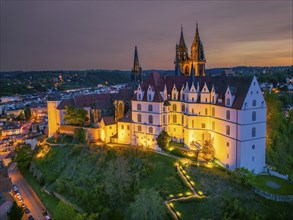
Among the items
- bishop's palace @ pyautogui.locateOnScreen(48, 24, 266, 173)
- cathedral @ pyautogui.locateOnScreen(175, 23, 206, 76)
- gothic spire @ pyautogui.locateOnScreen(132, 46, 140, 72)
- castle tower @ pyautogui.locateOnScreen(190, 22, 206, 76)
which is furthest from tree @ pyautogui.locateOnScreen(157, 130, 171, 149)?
castle tower @ pyautogui.locateOnScreen(190, 22, 206, 76)

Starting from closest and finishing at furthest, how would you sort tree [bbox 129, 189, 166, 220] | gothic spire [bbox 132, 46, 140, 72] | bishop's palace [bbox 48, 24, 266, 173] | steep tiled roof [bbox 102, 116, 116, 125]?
tree [bbox 129, 189, 166, 220] < bishop's palace [bbox 48, 24, 266, 173] < steep tiled roof [bbox 102, 116, 116, 125] < gothic spire [bbox 132, 46, 140, 72]

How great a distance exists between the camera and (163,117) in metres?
52.6

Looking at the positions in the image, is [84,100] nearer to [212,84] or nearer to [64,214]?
[212,84]

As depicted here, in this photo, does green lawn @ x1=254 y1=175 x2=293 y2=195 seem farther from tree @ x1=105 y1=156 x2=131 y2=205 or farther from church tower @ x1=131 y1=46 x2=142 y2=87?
church tower @ x1=131 y1=46 x2=142 y2=87

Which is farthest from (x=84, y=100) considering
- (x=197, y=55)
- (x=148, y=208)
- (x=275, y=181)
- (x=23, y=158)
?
(x=275, y=181)

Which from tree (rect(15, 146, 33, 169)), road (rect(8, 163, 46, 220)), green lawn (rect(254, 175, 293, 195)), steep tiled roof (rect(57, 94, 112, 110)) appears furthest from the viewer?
steep tiled roof (rect(57, 94, 112, 110))

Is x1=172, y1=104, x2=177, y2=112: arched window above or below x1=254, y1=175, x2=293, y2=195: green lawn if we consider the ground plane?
above

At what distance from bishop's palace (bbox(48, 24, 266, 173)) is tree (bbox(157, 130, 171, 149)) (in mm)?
2651

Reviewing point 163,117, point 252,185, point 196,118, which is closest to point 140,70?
point 163,117

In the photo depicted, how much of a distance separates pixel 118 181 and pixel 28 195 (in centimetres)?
1999

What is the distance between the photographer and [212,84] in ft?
161

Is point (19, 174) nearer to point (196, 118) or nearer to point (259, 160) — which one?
point (196, 118)

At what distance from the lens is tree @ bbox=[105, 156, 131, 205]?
40.7 metres

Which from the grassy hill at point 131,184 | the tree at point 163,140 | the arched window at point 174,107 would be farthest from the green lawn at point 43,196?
the arched window at point 174,107
